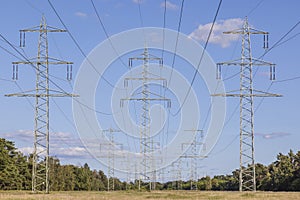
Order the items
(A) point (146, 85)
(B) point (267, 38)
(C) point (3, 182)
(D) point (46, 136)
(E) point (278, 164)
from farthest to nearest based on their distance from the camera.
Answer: (E) point (278, 164)
(C) point (3, 182)
(A) point (146, 85)
(B) point (267, 38)
(D) point (46, 136)

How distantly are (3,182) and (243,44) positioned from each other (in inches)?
2177

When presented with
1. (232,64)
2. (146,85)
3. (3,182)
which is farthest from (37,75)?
(3,182)

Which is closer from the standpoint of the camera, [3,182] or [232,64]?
[232,64]

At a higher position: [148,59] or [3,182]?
[148,59]

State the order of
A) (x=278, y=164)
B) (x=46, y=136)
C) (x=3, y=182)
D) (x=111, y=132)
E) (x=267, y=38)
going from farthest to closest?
(x=278, y=164), (x=111, y=132), (x=3, y=182), (x=267, y=38), (x=46, y=136)

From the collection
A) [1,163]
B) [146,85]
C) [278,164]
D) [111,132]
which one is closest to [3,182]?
[1,163]

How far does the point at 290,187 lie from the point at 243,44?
2007 inches

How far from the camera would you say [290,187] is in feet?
377

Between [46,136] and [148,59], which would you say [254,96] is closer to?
[148,59]

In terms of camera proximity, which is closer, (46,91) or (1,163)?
(46,91)

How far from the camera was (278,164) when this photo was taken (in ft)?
548

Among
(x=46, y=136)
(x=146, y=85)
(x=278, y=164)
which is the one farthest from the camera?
(x=278, y=164)

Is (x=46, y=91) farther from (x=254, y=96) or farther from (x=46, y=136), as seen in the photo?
(x=254, y=96)

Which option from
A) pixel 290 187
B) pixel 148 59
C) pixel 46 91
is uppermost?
pixel 148 59
